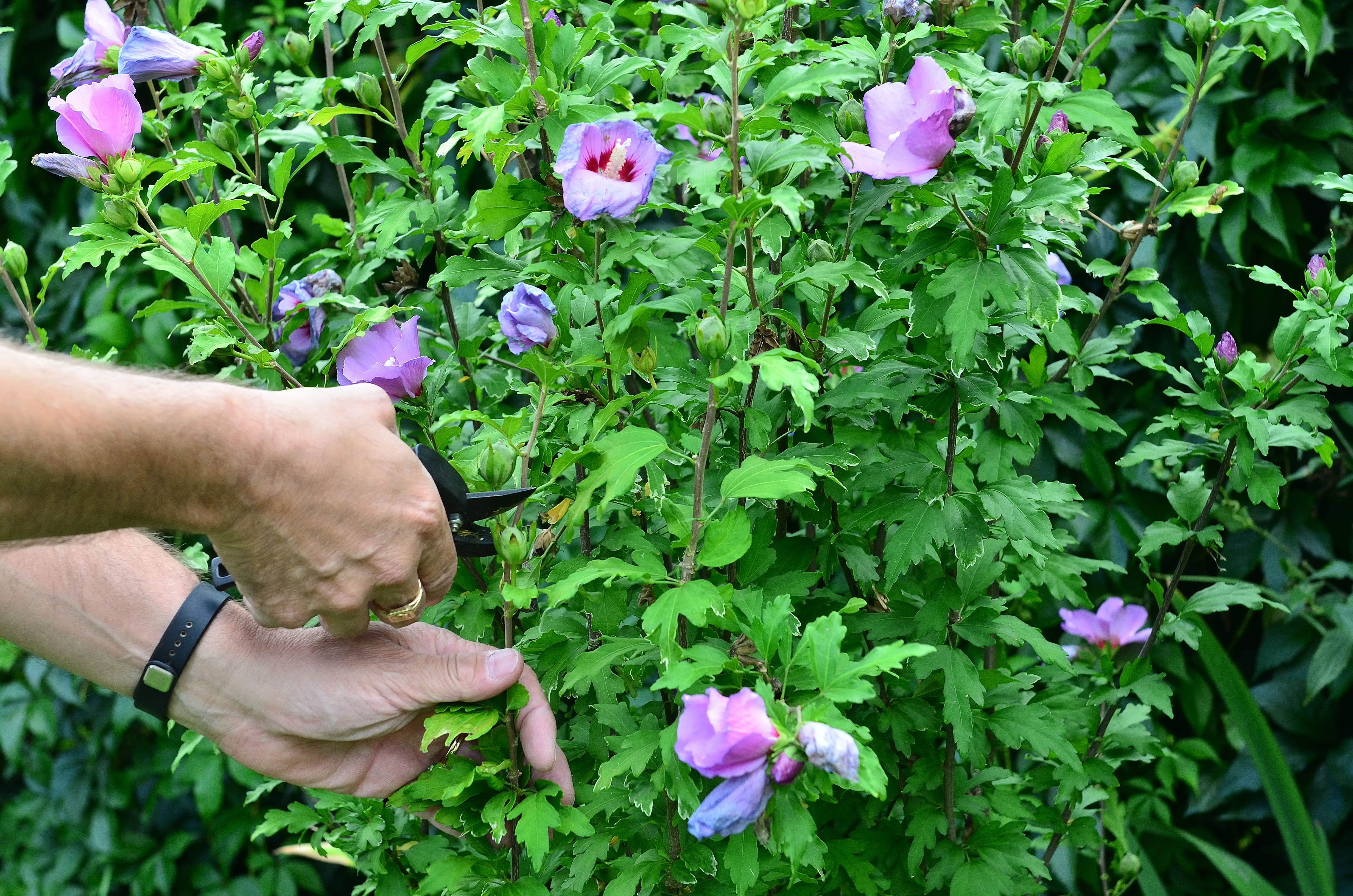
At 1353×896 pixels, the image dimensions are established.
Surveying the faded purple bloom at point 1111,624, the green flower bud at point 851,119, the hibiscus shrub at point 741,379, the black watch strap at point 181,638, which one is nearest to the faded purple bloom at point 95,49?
the hibiscus shrub at point 741,379

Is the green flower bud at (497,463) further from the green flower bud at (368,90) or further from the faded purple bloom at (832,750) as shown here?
the green flower bud at (368,90)

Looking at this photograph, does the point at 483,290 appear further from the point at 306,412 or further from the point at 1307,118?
the point at 1307,118

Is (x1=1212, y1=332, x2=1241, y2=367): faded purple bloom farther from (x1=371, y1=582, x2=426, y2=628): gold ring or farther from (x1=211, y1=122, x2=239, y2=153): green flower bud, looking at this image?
(x1=211, y1=122, x2=239, y2=153): green flower bud

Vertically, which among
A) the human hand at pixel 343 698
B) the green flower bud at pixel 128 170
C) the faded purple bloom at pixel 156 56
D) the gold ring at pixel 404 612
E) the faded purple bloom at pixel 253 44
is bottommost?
the human hand at pixel 343 698

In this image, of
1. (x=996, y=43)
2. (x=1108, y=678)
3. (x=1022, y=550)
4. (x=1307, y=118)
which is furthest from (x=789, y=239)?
(x=1307, y=118)

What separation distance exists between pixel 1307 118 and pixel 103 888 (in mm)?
3335

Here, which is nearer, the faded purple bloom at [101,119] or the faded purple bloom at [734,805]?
the faded purple bloom at [734,805]

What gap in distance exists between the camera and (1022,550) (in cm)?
126

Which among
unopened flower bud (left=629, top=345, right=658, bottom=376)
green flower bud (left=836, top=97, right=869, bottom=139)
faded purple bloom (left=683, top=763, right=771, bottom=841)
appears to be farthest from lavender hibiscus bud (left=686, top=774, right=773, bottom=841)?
green flower bud (left=836, top=97, right=869, bottom=139)

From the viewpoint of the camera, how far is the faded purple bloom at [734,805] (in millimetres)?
875

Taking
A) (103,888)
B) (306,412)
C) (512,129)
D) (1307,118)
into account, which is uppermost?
(512,129)

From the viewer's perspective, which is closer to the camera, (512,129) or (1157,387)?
(512,129)

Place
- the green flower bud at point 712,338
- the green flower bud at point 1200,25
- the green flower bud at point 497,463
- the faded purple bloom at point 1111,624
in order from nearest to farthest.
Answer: the green flower bud at point 712,338 → the green flower bud at point 497,463 → the green flower bud at point 1200,25 → the faded purple bloom at point 1111,624

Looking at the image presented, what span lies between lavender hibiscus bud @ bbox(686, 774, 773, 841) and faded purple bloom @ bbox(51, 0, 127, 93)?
123 cm
